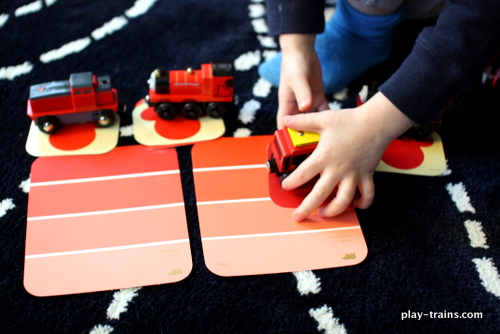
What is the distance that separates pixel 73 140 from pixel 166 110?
0.18 metres

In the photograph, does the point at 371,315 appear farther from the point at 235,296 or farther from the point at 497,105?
the point at 497,105

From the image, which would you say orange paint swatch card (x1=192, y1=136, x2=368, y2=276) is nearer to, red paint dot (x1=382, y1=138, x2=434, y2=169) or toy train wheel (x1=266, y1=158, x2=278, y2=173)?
toy train wheel (x1=266, y1=158, x2=278, y2=173)

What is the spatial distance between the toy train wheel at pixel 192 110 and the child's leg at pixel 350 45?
0.60 ft

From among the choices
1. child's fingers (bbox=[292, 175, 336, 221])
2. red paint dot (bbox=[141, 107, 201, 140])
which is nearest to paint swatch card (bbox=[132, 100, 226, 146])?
red paint dot (bbox=[141, 107, 201, 140])

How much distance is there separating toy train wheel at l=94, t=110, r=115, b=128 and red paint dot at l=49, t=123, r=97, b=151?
2 cm

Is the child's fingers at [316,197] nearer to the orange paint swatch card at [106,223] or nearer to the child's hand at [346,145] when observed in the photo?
the child's hand at [346,145]

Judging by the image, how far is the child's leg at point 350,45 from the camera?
95cm

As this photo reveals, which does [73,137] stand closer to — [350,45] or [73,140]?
[73,140]

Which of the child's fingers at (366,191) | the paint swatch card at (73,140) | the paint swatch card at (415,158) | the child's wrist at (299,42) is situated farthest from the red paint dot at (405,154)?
the paint swatch card at (73,140)

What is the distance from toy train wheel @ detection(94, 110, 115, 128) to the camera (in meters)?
0.84

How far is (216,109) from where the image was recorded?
0.87 m

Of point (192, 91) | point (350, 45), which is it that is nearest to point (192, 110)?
point (192, 91)

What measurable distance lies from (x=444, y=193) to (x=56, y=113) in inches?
27.7

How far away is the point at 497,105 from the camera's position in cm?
94
